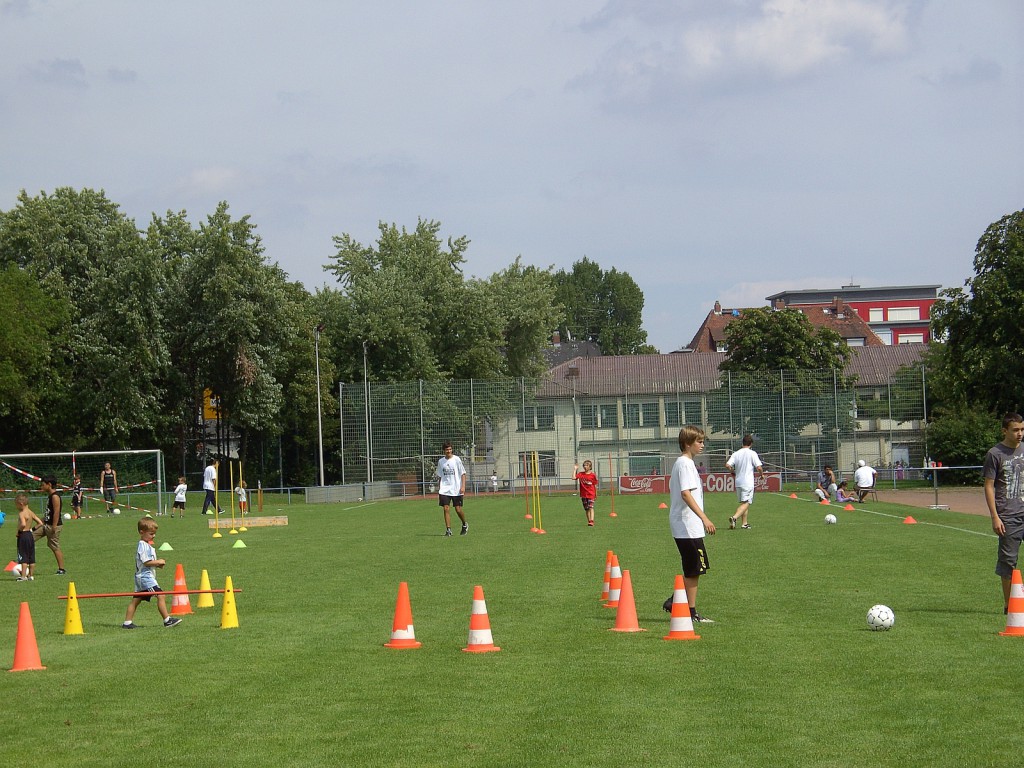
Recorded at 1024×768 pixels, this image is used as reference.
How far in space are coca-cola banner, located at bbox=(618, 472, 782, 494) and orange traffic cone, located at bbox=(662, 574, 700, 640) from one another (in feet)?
136

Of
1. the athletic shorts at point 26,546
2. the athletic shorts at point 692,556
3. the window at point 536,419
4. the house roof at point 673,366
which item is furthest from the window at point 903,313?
the athletic shorts at point 692,556

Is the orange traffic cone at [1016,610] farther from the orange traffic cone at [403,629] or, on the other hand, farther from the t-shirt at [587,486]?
the t-shirt at [587,486]

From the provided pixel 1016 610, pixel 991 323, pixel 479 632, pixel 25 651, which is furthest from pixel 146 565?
pixel 991 323

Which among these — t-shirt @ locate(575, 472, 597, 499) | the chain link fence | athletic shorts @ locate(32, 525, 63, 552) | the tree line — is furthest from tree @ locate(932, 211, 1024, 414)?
athletic shorts @ locate(32, 525, 63, 552)

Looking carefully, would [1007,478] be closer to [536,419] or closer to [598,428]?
[536,419]

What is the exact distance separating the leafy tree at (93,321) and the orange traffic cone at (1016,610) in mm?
48784

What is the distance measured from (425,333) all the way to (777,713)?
204 ft

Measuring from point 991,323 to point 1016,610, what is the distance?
3906cm

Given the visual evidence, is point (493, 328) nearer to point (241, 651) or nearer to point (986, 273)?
point (986, 273)

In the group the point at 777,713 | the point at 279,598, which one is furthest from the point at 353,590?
the point at 777,713

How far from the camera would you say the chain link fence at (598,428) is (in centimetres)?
5850

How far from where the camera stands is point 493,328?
234 ft

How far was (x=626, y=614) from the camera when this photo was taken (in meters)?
11.4

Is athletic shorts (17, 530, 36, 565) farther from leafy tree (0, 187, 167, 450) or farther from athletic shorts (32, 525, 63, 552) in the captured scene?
leafy tree (0, 187, 167, 450)
